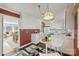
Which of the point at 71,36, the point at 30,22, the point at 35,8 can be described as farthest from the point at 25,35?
the point at 71,36

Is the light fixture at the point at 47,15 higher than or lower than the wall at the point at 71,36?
higher

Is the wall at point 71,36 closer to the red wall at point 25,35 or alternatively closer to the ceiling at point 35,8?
the ceiling at point 35,8

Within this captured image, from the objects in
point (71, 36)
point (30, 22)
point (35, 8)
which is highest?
point (35, 8)

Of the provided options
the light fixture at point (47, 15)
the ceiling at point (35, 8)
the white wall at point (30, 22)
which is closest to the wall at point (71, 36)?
the ceiling at point (35, 8)

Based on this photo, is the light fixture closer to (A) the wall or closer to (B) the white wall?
(B) the white wall

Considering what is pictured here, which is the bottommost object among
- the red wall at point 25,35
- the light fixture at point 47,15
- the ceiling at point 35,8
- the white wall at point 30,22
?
the red wall at point 25,35

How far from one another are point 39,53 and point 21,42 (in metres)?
0.29

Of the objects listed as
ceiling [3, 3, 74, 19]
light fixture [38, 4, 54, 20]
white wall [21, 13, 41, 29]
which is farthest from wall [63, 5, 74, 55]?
white wall [21, 13, 41, 29]

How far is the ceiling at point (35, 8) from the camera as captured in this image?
178cm

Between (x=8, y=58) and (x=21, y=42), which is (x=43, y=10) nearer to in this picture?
(x=21, y=42)

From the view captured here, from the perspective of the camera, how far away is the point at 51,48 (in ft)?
5.90

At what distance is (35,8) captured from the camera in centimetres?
180

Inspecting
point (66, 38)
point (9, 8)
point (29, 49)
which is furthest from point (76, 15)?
point (9, 8)

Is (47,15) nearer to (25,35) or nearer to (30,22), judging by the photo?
(30,22)
